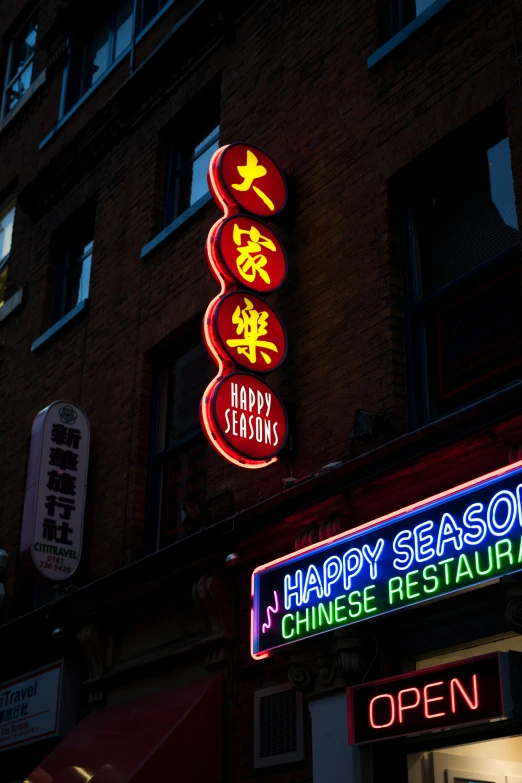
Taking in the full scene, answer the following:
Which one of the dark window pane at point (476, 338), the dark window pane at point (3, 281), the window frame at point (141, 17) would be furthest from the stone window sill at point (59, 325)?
the dark window pane at point (476, 338)

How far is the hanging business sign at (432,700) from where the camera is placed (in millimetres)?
6242

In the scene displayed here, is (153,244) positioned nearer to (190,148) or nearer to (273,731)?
(190,148)

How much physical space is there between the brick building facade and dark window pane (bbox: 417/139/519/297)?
21 millimetres

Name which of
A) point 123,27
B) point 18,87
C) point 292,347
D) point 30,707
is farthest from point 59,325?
point 18,87

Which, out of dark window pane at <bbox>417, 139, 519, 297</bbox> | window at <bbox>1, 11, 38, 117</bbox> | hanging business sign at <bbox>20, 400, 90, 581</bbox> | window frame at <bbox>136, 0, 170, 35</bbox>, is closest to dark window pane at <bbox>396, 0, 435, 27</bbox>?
dark window pane at <bbox>417, 139, 519, 297</bbox>

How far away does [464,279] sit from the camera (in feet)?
27.2

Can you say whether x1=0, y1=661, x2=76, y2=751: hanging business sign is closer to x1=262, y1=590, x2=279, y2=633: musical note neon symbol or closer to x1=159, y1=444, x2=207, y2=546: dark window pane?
x1=159, y1=444, x2=207, y2=546: dark window pane

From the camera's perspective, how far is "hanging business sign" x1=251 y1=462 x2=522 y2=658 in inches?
250

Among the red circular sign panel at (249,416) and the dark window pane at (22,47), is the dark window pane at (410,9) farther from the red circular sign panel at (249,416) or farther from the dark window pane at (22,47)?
the dark window pane at (22,47)

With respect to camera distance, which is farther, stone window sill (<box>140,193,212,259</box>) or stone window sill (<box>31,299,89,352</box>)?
stone window sill (<box>31,299,89,352</box>)

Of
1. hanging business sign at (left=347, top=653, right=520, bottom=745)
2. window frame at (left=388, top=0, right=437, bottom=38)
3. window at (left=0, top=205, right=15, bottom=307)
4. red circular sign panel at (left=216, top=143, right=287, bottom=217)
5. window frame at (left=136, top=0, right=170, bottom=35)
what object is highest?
window frame at (left=136, top=0, right=170, bottom=35)

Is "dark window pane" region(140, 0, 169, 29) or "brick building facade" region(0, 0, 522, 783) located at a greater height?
"dark window pane" region(140, 0, 169, 29)

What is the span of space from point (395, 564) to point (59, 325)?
8.34 meters

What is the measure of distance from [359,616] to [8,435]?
886 cm
